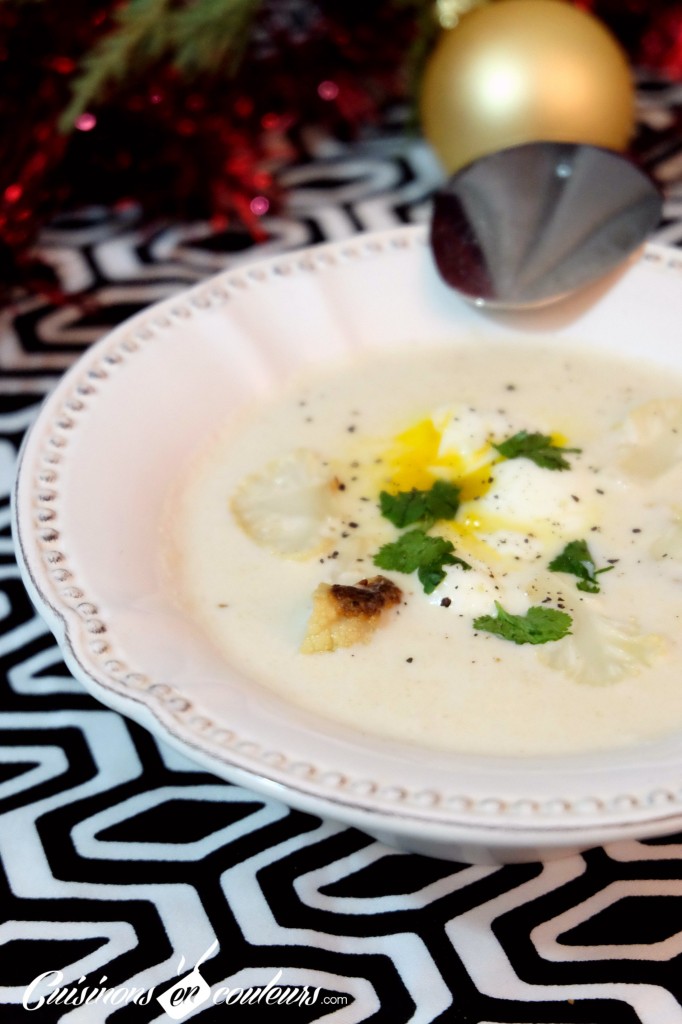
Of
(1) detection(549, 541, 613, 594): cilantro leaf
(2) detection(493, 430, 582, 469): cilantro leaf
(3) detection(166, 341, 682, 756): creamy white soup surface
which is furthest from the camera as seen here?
(2) detection(493, 430, 582, 469): cilantro leaf

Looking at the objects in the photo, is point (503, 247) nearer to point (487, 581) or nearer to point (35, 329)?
point (487, 581)

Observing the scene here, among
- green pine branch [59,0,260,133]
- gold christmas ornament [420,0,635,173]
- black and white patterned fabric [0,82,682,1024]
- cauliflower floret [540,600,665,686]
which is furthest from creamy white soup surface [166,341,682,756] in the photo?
green pine branch [59,0,260,133]

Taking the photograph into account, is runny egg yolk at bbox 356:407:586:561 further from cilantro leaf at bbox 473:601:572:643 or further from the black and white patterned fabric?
the black and white patterned fabric

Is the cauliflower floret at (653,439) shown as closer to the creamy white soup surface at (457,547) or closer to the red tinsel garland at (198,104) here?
the creamy white soup surface at (457,547)

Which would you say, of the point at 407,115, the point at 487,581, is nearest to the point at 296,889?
the point at 487,581

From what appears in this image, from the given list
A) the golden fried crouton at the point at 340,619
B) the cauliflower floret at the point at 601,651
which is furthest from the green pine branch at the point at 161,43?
the cauliflower floret at the point at 601,651
